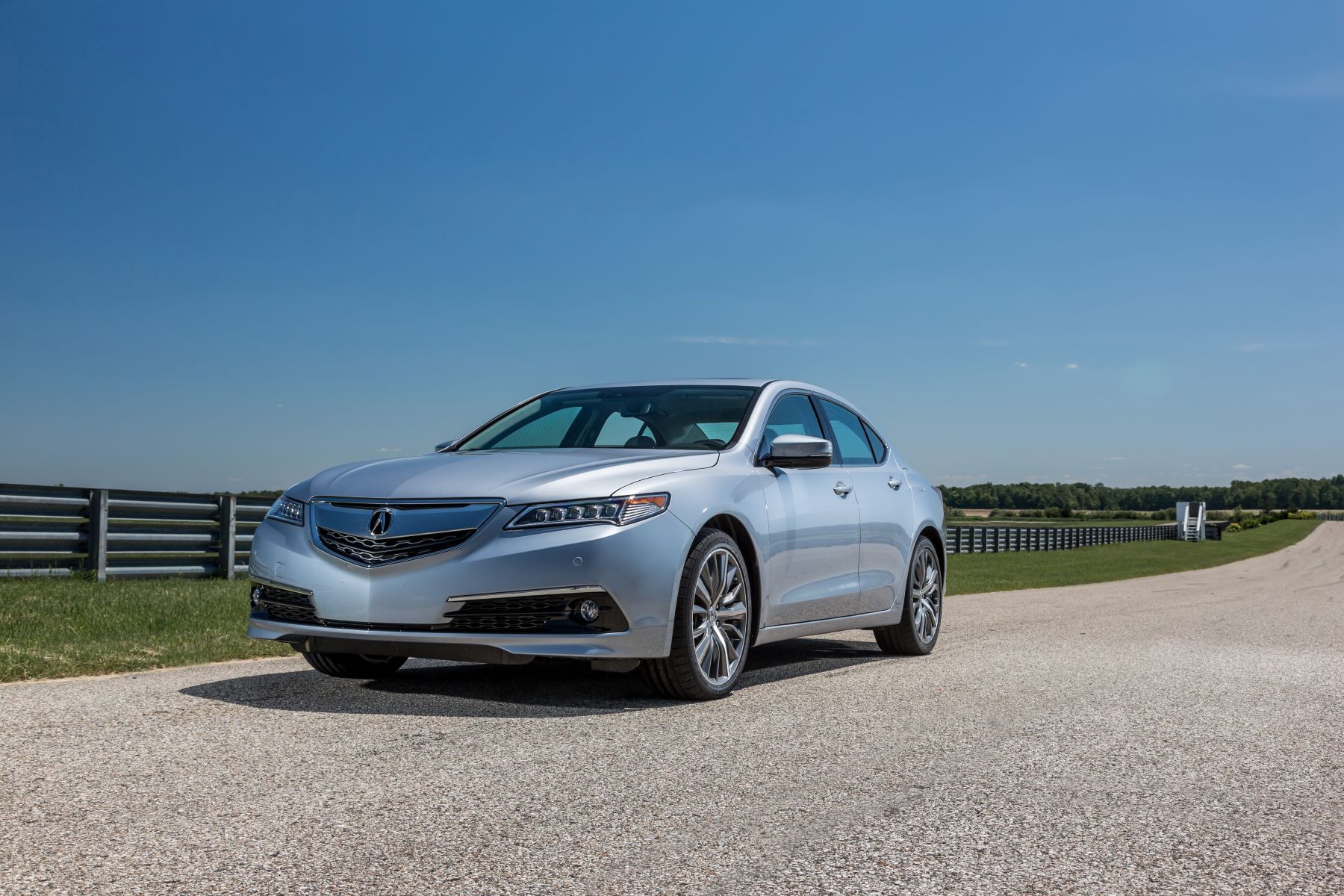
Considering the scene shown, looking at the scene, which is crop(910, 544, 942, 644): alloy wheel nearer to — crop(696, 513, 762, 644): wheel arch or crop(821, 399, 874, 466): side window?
crop(821, 399, 874, 466): side window

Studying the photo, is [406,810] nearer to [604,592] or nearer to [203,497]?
[604,592]

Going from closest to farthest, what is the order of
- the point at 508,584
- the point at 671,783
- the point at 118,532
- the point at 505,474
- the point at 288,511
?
the point at 671,783, the point at 508,584, the point at 505,474, the point at 288,511, the point at 118,532

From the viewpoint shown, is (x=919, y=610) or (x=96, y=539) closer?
(x=919, y=610)

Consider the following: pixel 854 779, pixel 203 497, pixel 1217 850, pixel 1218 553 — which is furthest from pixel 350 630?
pixel 1218 553

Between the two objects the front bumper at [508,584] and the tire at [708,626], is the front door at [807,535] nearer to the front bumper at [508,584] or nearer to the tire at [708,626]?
the tire at [708,626]

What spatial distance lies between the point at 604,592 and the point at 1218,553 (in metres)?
48.1

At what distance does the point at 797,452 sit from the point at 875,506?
1473 mm

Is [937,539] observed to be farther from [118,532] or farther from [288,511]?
[118,532]

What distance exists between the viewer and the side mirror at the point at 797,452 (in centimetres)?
677

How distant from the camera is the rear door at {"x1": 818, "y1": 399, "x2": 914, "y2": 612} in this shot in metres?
7.89

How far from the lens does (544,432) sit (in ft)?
24.8

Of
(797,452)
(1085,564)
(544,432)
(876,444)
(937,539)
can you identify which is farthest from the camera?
(1085,564)

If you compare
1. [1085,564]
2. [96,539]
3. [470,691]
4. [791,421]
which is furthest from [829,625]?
[1085,564]

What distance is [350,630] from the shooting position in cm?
584
